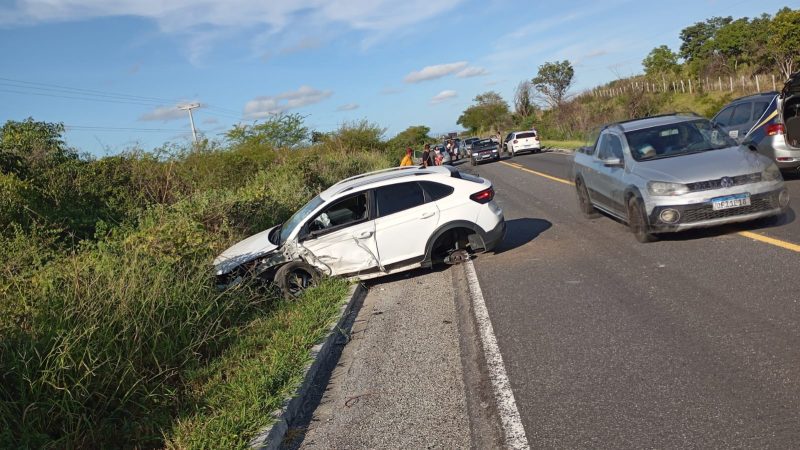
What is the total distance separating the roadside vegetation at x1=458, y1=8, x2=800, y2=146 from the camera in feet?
121

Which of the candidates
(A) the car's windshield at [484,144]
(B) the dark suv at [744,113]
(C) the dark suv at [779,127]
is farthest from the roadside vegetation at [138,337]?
(A) the car's windshield at [484,144]

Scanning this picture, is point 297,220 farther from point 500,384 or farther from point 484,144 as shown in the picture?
point 484,144

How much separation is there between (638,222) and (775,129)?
4.76m

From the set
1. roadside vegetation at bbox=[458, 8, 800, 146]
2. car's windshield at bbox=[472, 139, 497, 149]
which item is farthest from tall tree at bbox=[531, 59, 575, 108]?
car's windshield at bbox=[472, 139, 497, 149]

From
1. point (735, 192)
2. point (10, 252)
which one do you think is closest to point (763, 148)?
point (735, 192)

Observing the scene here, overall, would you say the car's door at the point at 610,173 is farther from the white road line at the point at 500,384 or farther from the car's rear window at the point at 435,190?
the white road line at the point at 500,384

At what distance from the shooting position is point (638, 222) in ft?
28.2

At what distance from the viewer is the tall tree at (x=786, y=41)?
36.1 m

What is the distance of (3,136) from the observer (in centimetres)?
1859

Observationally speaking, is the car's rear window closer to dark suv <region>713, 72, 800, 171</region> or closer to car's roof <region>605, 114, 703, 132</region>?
car's roof <region>605, 114, 703, 132</region>

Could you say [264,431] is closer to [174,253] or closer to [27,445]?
[27,445]

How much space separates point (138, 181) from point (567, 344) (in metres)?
14.0

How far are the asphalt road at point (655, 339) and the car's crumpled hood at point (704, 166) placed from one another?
878mm

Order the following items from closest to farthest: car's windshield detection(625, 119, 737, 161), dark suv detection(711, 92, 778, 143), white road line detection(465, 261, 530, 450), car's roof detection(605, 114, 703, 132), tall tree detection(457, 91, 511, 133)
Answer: white road line detection(465, 261, 530, 450)
car's windshield detection(625, 119, 737, 161)
car's roof detection(605, 114, 703, 132)
dark suv detection(711, 92, 778, 143)
tall tree detection(457, 91, 511, 133)
